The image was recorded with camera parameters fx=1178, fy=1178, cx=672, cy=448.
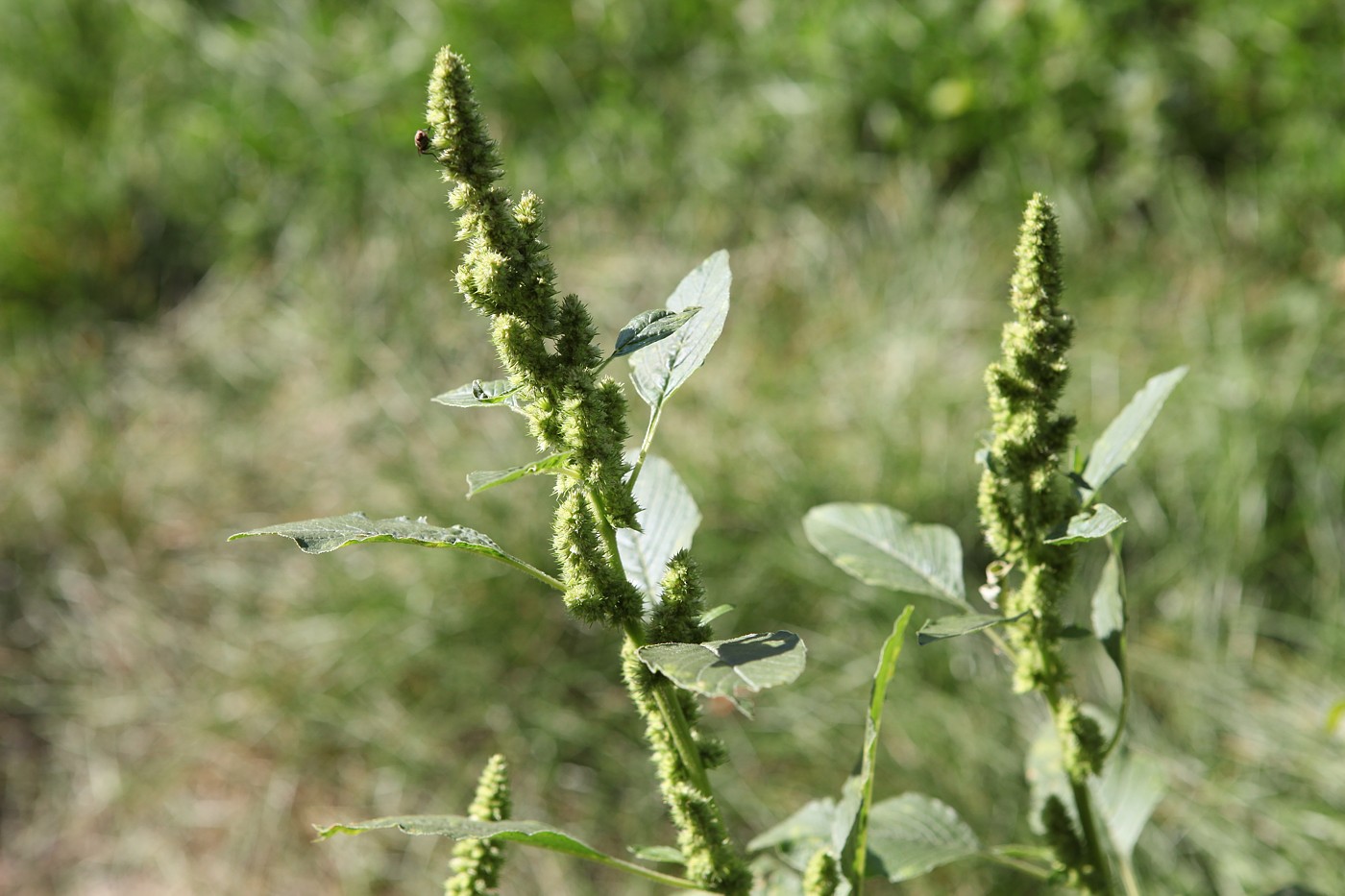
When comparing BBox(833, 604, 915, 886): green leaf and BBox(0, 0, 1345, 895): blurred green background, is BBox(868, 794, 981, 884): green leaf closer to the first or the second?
BBox(833, 604, 915, 886): green leaf

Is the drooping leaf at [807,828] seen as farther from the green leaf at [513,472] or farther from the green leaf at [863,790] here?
the green leaf at [513,472]

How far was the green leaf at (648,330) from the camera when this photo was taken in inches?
27.7

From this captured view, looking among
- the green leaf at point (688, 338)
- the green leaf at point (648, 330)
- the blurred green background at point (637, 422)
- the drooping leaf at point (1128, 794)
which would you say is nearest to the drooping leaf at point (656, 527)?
the green leaf at point (688, 338)

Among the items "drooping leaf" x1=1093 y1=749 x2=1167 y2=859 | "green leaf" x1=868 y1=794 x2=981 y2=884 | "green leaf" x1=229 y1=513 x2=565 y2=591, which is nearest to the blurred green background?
"drooping leaf" x1=1093 y1=749 x2=1167 y2=859

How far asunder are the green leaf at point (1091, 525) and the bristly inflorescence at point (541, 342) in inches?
11.1

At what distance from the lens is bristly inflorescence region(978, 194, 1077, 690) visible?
2.69 feet

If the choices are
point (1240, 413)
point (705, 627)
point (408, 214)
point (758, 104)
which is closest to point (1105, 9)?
point (758, 104)

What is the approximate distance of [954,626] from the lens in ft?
2.47

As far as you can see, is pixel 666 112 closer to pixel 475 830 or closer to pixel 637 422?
pixel 637 422

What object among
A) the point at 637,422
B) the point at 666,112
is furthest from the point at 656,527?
the point at 666,112

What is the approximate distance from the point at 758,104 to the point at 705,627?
11.4ft

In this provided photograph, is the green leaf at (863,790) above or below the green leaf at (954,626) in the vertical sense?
below

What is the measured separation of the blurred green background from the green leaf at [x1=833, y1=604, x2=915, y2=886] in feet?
4.96

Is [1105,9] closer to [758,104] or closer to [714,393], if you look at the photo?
[758,104]
